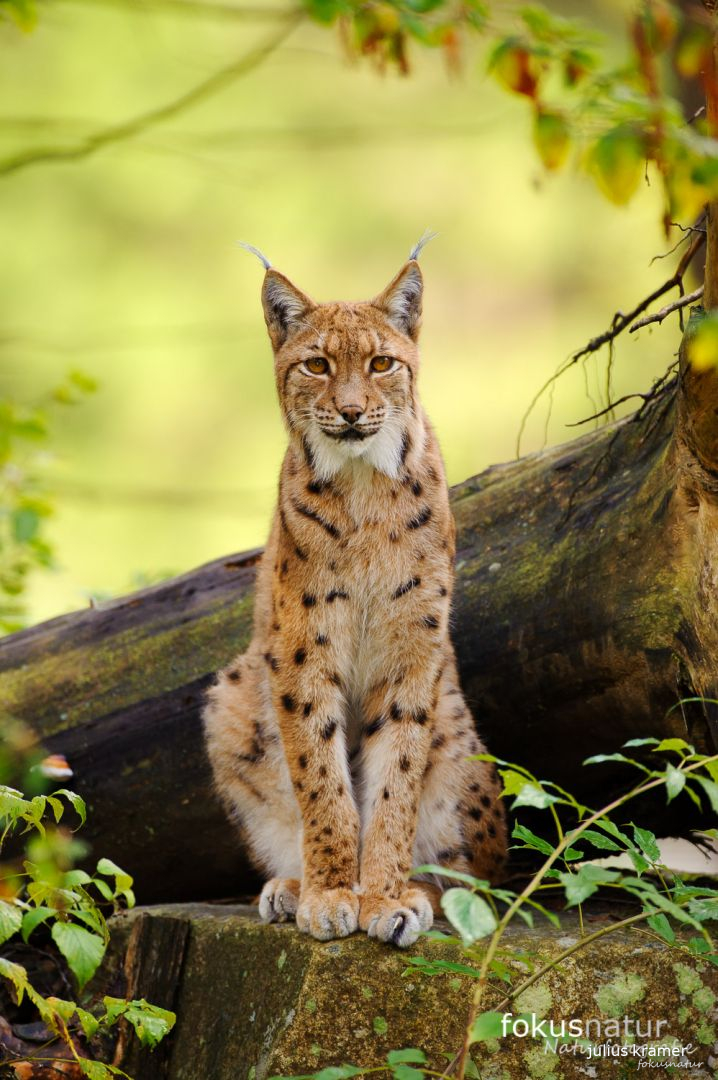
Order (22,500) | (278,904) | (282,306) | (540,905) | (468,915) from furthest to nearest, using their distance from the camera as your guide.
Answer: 1. (22,500)
2. (282,306)
3. (278,904)
4. (540,905)
5. (468,915)

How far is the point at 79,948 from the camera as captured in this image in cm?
279

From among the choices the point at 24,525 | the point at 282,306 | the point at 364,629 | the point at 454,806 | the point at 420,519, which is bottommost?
the point at 454,806

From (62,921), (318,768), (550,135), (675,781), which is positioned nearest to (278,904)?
(318,768)

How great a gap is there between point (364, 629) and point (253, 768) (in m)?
0.79

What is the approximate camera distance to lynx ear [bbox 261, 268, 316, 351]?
4.32 metres

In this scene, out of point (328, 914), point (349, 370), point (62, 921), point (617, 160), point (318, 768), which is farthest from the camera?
point (349, 370)

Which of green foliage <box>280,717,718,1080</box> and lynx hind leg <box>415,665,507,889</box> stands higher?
lynx hind leg <box>415,665,507,889</box>

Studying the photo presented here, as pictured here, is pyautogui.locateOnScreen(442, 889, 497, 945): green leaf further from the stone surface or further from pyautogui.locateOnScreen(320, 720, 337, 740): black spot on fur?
pyautogui.locateOnScreen(320, 720, 337, 740): black spot on fur

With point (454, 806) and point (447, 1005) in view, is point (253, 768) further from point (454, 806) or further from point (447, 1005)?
point (447, 1005)

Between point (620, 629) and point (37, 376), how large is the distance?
11.9 metres

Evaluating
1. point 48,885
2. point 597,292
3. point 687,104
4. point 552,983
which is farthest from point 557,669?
point 597,292

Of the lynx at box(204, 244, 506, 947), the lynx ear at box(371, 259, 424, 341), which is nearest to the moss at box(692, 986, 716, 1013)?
the lynx at box(204, 244, 506, 947)

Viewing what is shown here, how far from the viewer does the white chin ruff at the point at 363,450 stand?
13.4ft

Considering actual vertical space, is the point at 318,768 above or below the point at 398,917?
above
